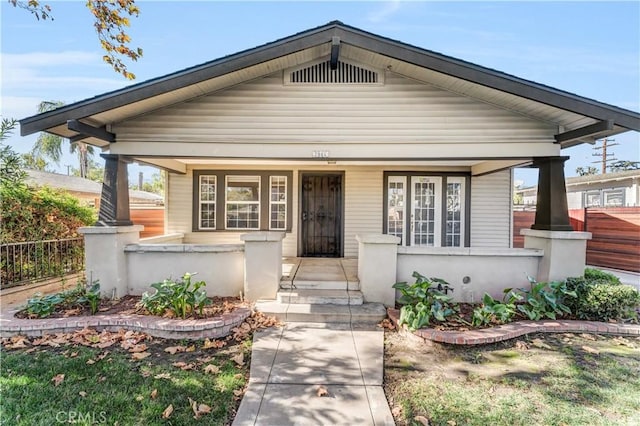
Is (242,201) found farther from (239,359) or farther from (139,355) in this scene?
(239,359)

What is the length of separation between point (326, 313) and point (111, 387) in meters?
2.73

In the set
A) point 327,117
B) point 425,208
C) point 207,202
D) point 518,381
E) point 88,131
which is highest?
point 327,117

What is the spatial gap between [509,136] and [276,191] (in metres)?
5.38

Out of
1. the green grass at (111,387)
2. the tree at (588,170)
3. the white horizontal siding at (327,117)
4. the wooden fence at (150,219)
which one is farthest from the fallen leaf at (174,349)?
the tree at (588,170)

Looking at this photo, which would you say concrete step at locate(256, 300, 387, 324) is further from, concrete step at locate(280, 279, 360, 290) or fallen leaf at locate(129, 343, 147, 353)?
fallen leaf at locate(129, 343, 147, 353)

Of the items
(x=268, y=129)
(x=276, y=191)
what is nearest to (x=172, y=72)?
(x=268, y=129)

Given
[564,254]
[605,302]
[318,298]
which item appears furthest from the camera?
[564,254]

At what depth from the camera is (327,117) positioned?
5535 millimetres

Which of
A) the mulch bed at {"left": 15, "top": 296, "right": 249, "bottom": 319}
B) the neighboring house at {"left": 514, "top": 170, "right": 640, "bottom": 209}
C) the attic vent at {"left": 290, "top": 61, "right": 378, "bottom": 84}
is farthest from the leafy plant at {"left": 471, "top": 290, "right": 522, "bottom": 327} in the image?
the neighboring house at {"left": 514, "top": 170, "right": 640, "bottom": 209}

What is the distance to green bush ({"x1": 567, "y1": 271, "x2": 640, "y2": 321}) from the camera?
4.68m

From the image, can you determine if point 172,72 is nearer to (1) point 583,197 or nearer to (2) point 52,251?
(2) point 52,251

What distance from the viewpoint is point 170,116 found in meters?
5.54

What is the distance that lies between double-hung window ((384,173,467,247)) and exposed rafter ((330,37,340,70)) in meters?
3.67

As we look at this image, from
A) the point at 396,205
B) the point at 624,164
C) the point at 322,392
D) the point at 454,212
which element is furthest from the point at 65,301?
the point at 624,164
